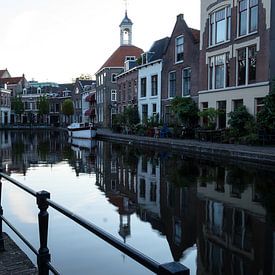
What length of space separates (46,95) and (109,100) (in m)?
36.6

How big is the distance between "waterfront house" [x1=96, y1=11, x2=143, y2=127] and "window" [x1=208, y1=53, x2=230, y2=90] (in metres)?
27.3

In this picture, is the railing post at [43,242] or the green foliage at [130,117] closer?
the railing post at [43,242]

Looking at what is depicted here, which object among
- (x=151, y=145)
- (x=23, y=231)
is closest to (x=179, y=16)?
(x=151, y=145)

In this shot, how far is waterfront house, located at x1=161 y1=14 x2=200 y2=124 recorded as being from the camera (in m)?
30.9

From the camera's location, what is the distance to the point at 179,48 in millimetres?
33219

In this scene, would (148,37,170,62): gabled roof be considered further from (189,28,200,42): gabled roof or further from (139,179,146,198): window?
(139,179,146,198): window

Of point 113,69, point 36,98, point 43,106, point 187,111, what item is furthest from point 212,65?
point 36,98

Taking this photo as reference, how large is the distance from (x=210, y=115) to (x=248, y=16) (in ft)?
22.2

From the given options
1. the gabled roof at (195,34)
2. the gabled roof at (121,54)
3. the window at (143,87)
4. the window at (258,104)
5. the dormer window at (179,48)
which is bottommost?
the window at (258,104)

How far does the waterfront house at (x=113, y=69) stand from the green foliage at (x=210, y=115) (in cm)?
2874

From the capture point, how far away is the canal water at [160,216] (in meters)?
5.14

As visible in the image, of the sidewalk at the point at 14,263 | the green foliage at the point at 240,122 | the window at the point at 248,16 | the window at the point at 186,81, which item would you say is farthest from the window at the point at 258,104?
the sidewalk at the point at 14,263

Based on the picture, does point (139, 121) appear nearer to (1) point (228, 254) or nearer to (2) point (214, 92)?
(2) point (214, 92)

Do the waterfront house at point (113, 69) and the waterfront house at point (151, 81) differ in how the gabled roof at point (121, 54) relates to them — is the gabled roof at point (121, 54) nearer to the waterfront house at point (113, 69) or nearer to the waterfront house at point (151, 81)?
the waterfront house at point (113, 69)
